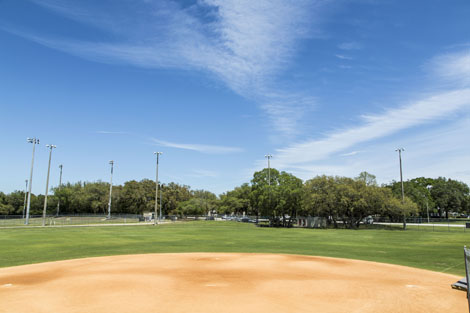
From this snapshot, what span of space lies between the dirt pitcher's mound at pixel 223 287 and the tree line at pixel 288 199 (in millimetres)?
36732

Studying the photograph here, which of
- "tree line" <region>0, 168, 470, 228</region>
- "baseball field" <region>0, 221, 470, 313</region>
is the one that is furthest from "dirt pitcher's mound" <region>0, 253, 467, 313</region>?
"tree line" <region>0, 168, 470, 228</region>

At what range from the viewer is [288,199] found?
58.9m

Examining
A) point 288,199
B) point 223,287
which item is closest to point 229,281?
point 223,287

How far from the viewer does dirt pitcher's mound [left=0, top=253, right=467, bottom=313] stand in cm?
975

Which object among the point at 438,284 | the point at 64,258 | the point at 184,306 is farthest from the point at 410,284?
the point at 64,258

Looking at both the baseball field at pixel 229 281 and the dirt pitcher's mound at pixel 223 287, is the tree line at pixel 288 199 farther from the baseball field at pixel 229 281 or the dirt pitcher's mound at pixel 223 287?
the dirt pitcher's mound at pixel 223 287

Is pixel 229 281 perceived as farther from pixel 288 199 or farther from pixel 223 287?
pixel 288 199

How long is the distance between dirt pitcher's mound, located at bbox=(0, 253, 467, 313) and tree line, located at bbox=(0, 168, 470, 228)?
121 ft

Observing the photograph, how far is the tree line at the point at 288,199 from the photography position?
52938 millimetres

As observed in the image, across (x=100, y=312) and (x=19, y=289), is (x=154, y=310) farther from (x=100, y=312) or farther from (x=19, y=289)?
(x=19, y=289)

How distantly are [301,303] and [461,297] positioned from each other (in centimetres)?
566

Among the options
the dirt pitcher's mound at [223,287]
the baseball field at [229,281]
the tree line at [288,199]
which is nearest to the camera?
the dirt pitcher's mound at [223,287]

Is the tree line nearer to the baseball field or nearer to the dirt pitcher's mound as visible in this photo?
the baseball field

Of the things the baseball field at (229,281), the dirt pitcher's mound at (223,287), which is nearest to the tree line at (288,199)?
the baseball field at (229,281)
